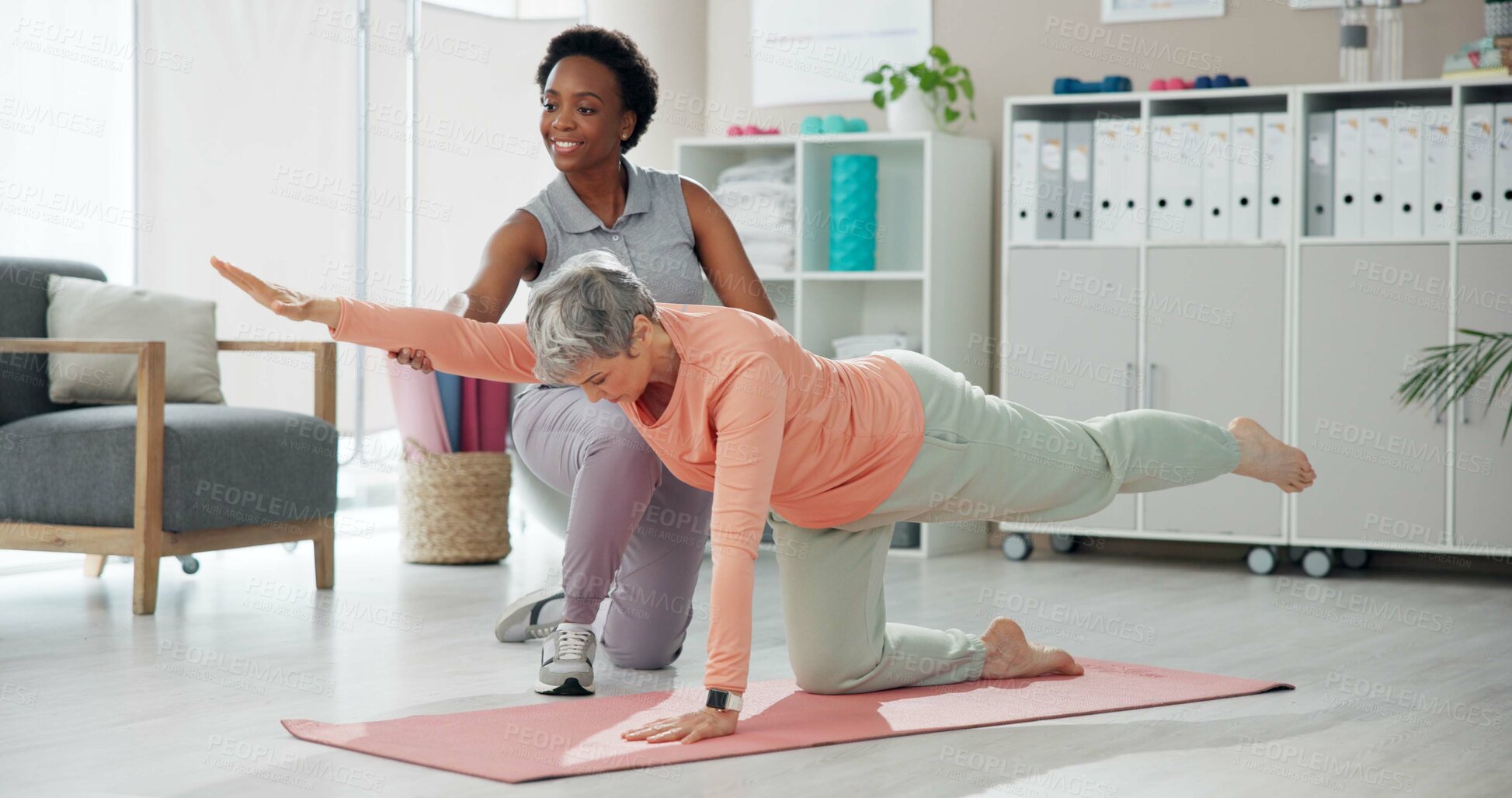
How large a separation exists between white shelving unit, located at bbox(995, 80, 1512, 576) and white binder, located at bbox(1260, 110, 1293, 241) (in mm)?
33

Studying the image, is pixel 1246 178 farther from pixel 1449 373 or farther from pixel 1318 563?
pixel 1318 563

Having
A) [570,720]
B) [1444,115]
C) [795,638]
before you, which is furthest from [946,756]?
[1444,115]

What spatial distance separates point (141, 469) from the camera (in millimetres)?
3143

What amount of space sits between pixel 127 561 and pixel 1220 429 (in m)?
2.97

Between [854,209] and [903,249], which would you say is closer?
[854,209]

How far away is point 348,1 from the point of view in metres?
4.92

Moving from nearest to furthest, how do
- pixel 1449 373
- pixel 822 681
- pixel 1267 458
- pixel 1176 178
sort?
pixel 822 681 < pixel 1267 458 < pixel 1449 373 < pixel 1176 178

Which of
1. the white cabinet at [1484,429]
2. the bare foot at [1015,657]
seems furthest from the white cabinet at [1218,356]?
the bare foot at [1015,657]

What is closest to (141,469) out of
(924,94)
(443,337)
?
(443,337)

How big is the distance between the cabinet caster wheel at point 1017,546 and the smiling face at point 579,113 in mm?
2196

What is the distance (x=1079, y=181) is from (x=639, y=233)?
2043 mm

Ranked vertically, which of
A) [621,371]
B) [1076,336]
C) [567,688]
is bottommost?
[567,688]

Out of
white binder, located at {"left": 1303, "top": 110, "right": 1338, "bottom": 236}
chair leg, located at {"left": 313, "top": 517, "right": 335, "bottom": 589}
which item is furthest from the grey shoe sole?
white binder, located at {"left": 1303, "top": 110, "right": 1338, "bottom": 236}

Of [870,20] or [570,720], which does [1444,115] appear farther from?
[570,720]
